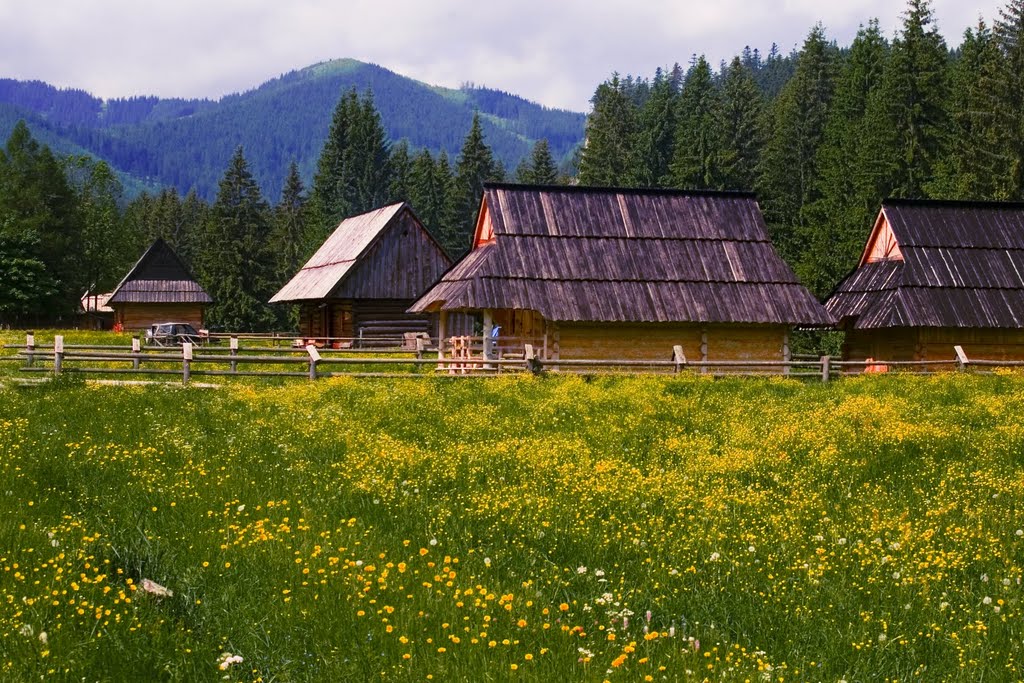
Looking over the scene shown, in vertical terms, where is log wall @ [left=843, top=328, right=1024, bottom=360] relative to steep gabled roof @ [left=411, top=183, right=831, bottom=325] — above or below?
below

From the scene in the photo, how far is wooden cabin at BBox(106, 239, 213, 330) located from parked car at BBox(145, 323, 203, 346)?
9.30 meters

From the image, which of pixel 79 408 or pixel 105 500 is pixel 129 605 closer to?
pixel 105 500

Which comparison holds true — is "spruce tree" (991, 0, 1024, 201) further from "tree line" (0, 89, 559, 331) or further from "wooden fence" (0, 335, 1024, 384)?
"tree line" (0, 89, 559, 331)

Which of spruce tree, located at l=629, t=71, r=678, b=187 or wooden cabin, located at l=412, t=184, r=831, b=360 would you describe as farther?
spruce tree, located at l=629, t=71, r=678, b=187

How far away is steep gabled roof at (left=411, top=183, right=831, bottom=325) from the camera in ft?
96.8

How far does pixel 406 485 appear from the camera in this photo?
10.4 metres

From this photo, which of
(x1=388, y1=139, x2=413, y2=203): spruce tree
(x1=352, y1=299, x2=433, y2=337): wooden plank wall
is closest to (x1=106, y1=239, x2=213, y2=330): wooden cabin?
(x1=352, y1=299, x2=433, y2=337): wooden plank wall

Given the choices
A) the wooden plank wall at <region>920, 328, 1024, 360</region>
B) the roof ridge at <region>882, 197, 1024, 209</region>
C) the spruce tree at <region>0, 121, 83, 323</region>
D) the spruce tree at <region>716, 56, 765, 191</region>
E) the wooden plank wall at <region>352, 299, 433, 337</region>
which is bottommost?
the wooden plank wall at <region>920, 328, 1024, 360</region>

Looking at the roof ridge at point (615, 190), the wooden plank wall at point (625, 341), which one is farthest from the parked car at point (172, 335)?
the wooden plank wall at point (625, 341)

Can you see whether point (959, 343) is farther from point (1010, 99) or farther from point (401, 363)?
point (1010, 99)

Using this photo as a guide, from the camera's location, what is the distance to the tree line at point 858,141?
49.4 meters

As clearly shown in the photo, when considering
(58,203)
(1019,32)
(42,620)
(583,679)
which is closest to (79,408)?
(42,620)

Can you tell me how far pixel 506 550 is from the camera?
800cm

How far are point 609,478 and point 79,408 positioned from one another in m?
9.81
